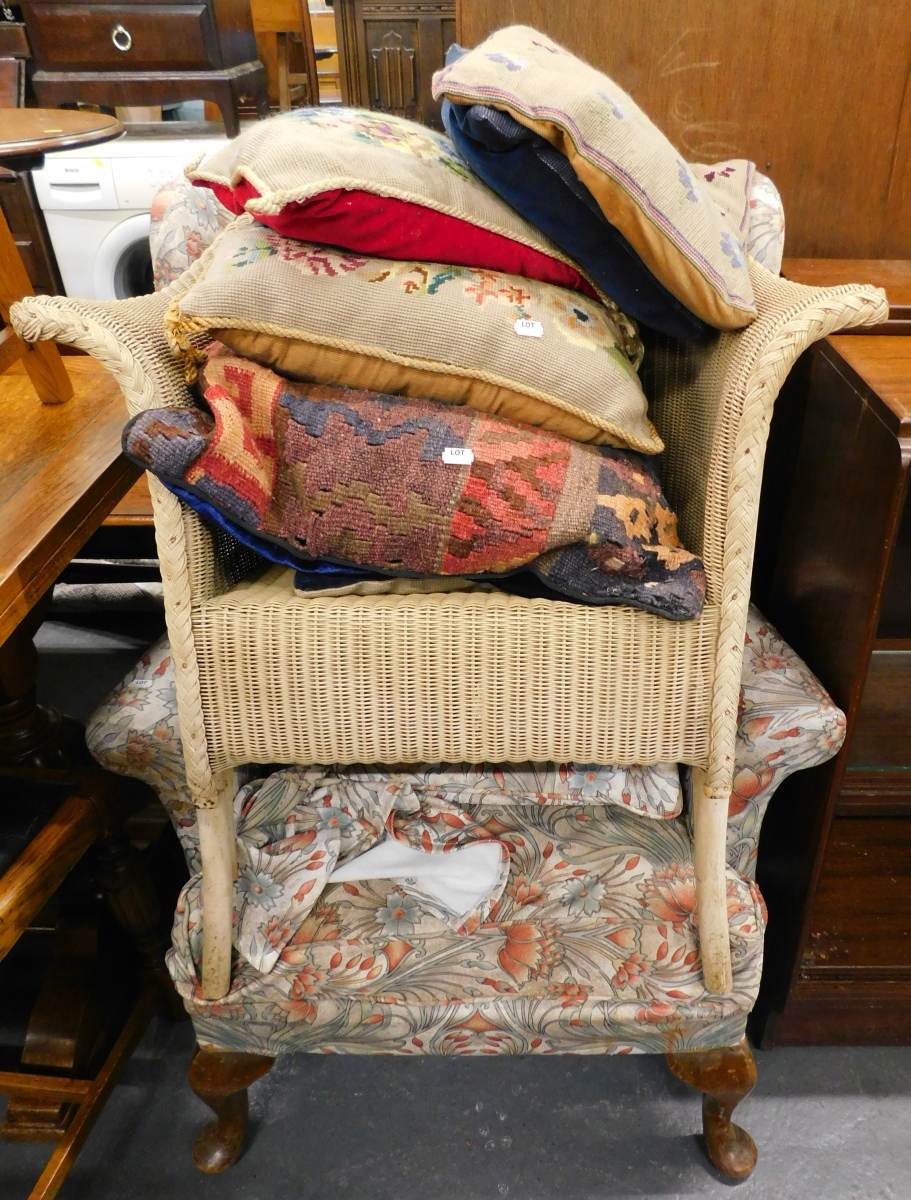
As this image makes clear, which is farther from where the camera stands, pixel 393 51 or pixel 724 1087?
pixel 393 51

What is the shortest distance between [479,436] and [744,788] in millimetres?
468

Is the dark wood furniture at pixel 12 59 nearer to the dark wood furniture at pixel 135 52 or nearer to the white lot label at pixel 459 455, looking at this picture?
the dark wood furniture at pixel 135 52

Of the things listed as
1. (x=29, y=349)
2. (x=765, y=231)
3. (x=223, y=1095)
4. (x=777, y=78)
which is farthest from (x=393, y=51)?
(x=223, y=1095)

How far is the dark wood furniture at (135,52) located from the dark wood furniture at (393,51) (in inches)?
18.7

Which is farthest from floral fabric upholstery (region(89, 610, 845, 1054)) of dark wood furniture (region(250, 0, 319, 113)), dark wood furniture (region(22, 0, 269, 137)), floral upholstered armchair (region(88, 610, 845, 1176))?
dark wood furniture (region(250, 0, 319, 113))

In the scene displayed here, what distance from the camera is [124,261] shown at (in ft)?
7.72

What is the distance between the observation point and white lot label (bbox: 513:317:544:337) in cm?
75

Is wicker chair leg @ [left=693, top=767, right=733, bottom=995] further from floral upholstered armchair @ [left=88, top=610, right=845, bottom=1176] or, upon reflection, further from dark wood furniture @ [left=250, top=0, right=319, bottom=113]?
dark wood furniture @ [left=250, top=0, right=319, bottom=113]

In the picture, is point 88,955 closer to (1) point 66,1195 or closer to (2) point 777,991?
(1) point 66,1195

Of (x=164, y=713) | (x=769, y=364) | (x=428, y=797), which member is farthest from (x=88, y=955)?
(x=769, y=364)

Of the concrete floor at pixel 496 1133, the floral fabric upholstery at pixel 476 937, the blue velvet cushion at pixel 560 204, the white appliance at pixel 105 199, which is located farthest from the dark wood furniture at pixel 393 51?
the concrete floor at pixel 496 1133

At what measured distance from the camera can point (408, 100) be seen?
2.66 m

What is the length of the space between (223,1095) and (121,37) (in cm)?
222

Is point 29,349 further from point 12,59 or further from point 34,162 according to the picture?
point 12,59
